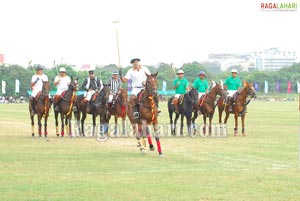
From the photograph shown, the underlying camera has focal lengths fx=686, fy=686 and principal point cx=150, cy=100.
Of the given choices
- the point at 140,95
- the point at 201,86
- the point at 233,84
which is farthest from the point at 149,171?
the point at 233,84

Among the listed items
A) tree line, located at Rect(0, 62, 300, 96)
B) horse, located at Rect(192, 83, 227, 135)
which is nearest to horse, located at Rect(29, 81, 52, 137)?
horse, located at Rect(192, 83, 227, 135)

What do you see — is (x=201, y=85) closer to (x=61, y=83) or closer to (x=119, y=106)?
(x=119, y=106)

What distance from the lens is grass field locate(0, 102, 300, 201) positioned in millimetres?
12609

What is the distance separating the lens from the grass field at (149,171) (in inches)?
496

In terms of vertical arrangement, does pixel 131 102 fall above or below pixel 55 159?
above

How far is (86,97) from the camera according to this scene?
28516mm

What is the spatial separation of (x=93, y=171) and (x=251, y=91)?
1427cm

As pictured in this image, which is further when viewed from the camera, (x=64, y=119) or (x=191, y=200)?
(x=64, y=119)

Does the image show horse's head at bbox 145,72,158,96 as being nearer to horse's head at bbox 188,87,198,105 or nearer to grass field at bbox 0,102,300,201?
grass field at bbox 0,102,300,201

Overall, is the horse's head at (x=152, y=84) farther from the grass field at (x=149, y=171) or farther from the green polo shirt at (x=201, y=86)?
the green polo shirt at (x=201, y=86)

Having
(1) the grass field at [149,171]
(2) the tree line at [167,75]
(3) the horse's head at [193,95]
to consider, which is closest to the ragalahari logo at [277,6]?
(1) the grass field at [149,171]

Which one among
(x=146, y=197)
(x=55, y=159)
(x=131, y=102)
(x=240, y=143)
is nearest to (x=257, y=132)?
(x=240, y=143)

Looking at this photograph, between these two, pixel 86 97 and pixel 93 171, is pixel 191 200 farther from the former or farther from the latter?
pixel 86 97

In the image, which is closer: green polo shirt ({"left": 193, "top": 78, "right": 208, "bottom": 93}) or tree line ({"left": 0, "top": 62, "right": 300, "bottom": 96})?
green polo shirt ({"left": 193, "top": 78, "right": 208, "bottom": 93})
